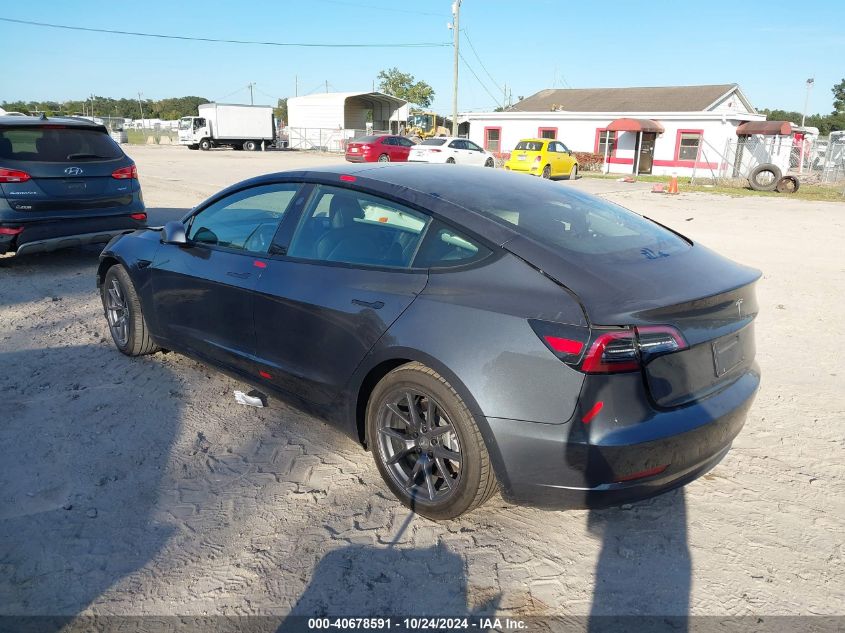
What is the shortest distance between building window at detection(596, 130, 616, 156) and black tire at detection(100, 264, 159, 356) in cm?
3373

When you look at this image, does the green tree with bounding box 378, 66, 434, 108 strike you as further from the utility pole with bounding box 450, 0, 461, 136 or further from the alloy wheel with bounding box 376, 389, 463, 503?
the alloy wheel with bounding box 376, 389, 463, 503

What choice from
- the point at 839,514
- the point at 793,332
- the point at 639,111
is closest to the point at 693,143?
the point at 639,111

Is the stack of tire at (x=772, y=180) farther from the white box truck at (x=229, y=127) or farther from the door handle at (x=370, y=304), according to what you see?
the white box truck at (x=229, y=127)

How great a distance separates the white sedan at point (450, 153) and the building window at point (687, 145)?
38.3 feet

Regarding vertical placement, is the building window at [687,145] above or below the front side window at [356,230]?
above

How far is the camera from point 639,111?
3475 centimetres

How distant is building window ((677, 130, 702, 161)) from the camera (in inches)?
1283

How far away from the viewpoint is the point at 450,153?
26.8 meters

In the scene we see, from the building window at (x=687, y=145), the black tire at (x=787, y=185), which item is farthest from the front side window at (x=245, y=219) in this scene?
the building window at (x=687, y=145)

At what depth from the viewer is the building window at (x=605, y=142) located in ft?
115

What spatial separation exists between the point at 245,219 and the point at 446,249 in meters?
1.80

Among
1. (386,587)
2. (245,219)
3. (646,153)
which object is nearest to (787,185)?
(646,153)

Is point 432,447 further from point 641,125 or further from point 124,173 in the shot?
point 641,125

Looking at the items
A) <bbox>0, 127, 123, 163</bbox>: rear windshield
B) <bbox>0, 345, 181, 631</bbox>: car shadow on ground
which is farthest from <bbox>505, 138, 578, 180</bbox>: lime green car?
<bbox>0, 345, 181, 631</bbox>: car shadow on ground
